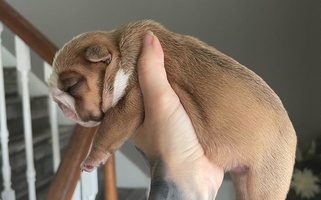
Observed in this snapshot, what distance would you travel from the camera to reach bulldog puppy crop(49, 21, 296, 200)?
22.7 inches

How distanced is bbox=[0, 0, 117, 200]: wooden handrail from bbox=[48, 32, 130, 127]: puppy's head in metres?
0.83

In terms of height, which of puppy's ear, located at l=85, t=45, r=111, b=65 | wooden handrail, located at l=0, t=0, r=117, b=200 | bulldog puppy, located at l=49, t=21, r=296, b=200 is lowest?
wooden handrail, located at l=0, t=0, r=117, b=200

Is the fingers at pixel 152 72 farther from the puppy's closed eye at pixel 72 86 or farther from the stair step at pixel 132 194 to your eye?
the stair step at pixel 132 194

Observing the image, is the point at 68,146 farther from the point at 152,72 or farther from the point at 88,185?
the point at 152,72

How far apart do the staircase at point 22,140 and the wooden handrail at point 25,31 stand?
0.76 metres

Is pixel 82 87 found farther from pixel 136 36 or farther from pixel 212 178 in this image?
pixel 212 178

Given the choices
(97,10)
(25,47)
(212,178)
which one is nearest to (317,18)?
(97,10)

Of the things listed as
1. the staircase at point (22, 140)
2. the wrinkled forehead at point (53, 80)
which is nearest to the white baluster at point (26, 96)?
the staircase at point (22, 140)

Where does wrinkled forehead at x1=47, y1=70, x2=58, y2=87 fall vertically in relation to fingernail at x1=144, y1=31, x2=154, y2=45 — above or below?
below

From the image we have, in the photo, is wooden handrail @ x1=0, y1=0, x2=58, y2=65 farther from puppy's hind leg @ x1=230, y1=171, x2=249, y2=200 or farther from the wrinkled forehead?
puppy's hind leg @ x1=230, y1=171, x2=249, y2=200

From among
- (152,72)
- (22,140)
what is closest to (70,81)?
(152,72)

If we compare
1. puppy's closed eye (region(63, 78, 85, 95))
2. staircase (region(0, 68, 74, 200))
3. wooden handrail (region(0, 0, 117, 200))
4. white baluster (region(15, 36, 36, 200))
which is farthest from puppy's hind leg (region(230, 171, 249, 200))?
staircase (region(0, 68, 74, 200))

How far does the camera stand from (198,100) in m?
0.59

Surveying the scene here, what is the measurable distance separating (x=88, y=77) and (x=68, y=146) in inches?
35.6
